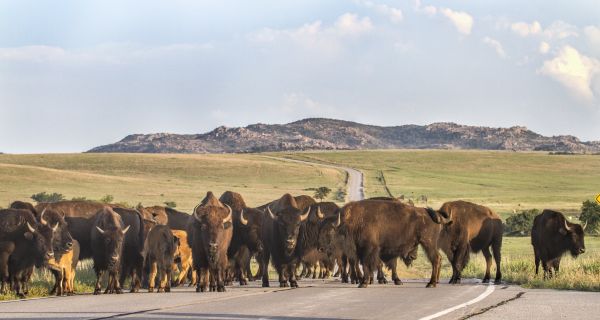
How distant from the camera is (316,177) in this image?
128 m

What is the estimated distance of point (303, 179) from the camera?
127 meters

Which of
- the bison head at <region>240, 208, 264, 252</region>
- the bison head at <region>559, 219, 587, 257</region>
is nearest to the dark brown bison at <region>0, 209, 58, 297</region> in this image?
the bison head at <region>240, 208, 264, 252</region>

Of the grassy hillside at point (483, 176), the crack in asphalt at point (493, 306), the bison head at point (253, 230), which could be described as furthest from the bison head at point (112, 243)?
the grassy hillside at point (483, 176)

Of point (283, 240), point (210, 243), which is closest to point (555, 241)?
point (283, 240)

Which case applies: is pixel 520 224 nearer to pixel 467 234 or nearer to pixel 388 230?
pixel 467 234

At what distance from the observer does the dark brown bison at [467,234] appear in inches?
1059

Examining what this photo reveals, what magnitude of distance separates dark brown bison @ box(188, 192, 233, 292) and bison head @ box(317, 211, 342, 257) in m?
2.06

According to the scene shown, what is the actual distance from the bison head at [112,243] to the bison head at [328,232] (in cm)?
448

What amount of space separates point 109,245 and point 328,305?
22.0 ft

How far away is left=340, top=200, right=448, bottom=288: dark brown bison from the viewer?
Result: 82.8 feet

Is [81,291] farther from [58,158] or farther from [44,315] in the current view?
[58,158]

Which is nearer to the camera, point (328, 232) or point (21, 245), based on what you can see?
point (21, 245)

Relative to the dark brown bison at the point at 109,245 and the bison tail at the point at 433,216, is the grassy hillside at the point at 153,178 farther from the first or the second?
the dark brown bison at the point at 109,245

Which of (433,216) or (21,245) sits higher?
(433,216)
